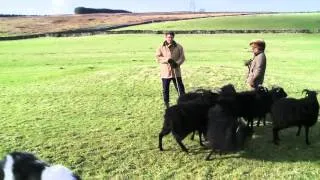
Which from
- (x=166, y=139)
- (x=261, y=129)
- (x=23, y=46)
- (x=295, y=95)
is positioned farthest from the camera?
(x=23, y=46)

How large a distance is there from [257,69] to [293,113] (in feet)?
5.41

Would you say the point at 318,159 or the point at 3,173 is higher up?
the point at 3,173

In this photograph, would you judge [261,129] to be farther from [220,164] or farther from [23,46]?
A: [23,46]

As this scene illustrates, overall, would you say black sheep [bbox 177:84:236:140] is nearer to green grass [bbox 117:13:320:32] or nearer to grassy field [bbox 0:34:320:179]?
grassy field [bbox 0:34:320:179]

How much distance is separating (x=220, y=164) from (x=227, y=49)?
88.4ft

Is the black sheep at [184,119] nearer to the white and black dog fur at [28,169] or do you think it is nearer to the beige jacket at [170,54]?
the beige jacket at [170,54]

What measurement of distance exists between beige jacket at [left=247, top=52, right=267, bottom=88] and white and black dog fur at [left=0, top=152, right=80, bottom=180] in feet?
23.5

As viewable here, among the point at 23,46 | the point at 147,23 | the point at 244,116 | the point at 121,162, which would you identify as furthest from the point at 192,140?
the point at 147,23

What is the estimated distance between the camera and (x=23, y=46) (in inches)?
1598

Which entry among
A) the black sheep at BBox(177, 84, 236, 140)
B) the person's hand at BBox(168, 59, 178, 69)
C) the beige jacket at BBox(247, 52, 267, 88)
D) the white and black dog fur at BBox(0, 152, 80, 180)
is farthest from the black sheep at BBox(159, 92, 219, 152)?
the white and black dog fur at BBox(0, 152, 80, 180)

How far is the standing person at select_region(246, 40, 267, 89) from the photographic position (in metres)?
12.1

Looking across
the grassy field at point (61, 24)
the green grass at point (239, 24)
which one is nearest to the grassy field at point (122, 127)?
the grassy field at point (61, 24)

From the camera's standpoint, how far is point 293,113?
11.0 meters

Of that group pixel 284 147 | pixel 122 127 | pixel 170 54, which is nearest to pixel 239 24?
pixel 170 54
